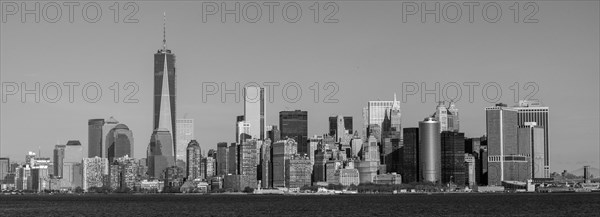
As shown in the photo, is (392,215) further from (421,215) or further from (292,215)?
(292,215)

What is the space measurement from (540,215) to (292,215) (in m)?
32.1

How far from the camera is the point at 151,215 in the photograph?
144 meters

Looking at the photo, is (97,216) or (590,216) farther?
(97,216)

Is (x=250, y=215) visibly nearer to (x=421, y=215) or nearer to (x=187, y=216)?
(x=187, y=216)

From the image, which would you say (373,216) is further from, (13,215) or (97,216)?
(13,215)

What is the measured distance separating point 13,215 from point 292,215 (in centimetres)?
3674

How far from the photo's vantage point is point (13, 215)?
5723 inches

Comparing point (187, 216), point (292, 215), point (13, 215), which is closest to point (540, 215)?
point (292, 215)

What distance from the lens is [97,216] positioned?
143 meters

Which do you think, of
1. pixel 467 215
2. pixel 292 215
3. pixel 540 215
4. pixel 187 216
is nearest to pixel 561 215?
pixel 540 215

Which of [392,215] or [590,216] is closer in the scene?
[590,216]

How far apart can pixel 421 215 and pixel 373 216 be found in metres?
6.70

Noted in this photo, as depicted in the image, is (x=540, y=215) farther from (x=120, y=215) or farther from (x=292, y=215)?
(x=120, y=215)

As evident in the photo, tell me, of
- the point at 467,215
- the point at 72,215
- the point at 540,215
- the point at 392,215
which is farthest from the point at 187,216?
the point at 540,215
